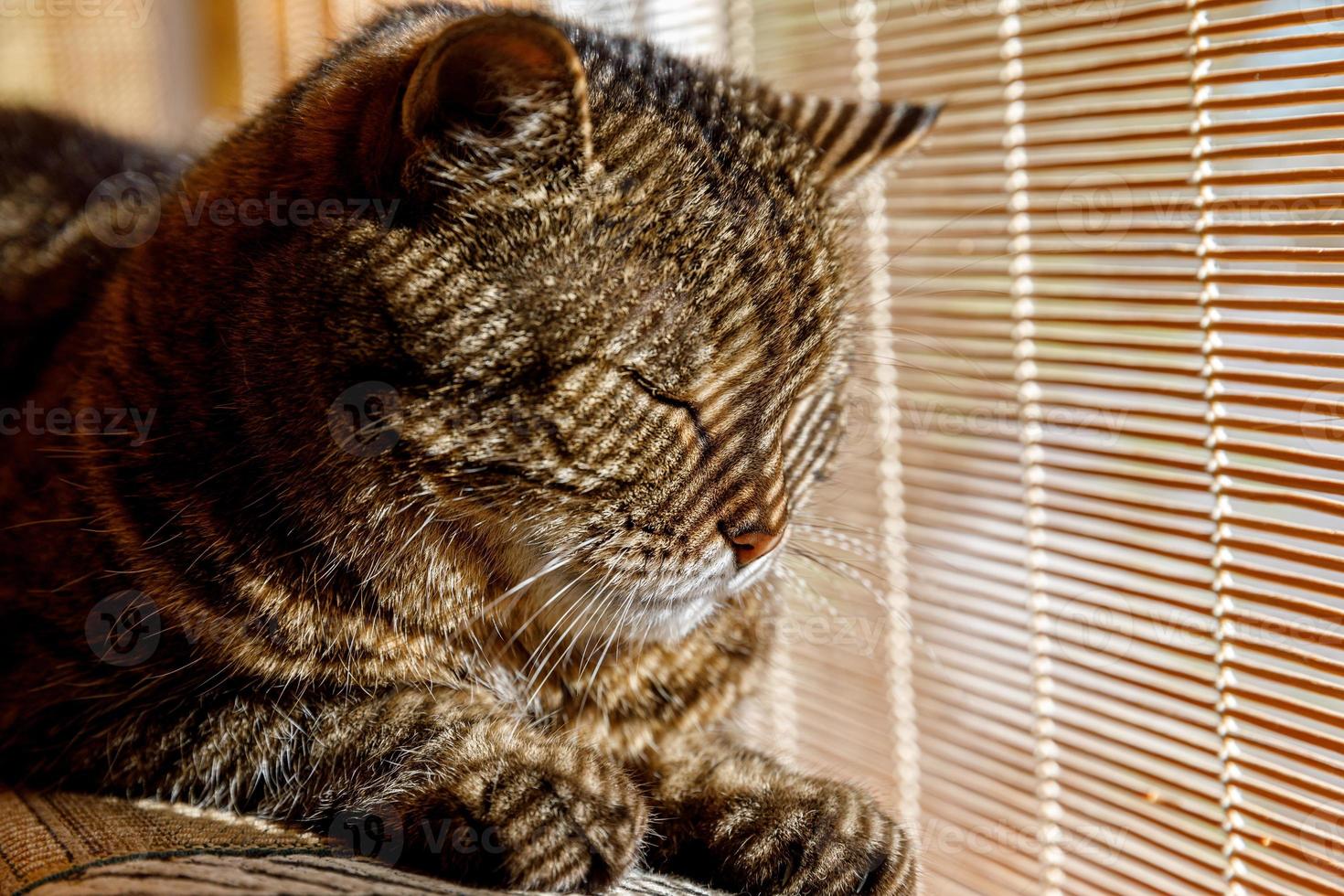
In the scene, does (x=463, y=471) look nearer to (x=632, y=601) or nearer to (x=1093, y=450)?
(x=632, y=601)

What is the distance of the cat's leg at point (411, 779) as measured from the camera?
2.35 ft

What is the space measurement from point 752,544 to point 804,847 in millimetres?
246

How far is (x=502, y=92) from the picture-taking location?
28.4 inches

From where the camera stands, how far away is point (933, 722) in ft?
4.27

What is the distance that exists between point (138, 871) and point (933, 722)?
3.10ft

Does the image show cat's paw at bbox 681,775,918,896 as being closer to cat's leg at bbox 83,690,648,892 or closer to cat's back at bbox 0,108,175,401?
cat's leg at bbox 83,690,648,892

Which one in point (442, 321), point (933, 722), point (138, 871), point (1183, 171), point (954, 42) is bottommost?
point (933, 722)

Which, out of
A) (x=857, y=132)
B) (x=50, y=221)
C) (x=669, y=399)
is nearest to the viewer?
(x=669, y=399)

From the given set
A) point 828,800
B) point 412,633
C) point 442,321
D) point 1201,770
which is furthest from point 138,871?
point 1201,770

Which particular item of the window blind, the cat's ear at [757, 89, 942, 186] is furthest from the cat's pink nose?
the cat's ear at [757, 89, 942, 186]

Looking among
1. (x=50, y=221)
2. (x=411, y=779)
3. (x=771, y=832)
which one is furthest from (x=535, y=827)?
(x=50, y=221)

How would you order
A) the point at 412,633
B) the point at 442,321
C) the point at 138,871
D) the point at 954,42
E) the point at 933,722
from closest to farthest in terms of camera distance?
1. the point at 138,871
2. the point at 442,321
3. the point at 412,633
4. the point at 954,42
5. the point at 933,722

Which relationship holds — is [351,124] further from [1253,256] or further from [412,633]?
[1253,256]

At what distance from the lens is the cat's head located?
0.74m
